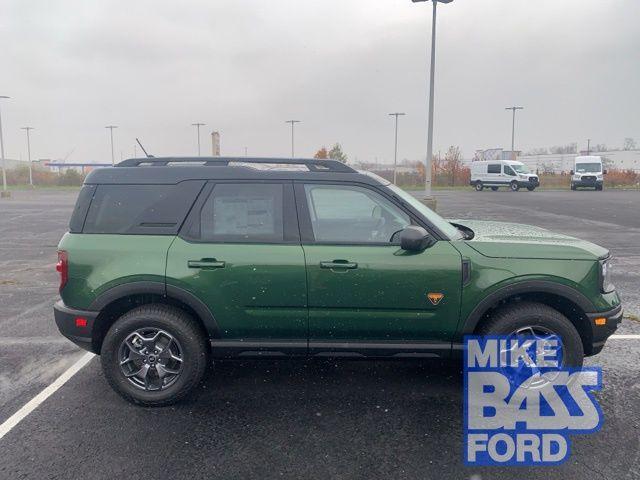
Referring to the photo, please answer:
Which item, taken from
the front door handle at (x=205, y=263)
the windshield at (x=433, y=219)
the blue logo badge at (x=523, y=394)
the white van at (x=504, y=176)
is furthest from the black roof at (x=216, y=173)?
the white van at (x=504, y=176)

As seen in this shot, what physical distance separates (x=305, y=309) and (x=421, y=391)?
1.20 meters

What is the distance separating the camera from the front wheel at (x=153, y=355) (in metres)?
3.54

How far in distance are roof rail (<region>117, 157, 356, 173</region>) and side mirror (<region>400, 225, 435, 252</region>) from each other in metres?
0.70

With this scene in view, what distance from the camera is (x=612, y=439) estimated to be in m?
3.10

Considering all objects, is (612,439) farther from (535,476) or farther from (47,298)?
(47,298)

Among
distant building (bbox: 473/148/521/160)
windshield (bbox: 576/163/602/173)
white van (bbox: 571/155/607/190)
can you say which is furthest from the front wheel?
distant building (bbox: 473/148/521/160)

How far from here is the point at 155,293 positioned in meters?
3.52

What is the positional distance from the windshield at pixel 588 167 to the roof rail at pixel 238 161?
4147 cm

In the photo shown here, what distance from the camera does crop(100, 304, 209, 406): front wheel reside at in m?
3.54

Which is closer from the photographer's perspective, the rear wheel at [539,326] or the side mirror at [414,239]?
the side mirror at [414,239]

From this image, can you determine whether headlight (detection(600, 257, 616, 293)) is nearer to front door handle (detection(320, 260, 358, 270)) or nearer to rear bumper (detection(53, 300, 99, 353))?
front door handle (detection(320, 260, 358, 270))

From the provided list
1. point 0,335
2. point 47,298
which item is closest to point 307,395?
point 0,335

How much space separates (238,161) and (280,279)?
3.50ft

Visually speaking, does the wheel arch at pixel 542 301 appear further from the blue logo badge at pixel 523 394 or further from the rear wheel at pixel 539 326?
the blue logo badge at pixel 523 394
